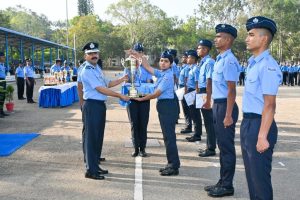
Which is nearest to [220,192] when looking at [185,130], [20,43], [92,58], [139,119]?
[139,119]

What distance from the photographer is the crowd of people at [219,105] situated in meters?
3.29

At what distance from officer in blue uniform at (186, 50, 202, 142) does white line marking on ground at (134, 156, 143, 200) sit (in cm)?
181

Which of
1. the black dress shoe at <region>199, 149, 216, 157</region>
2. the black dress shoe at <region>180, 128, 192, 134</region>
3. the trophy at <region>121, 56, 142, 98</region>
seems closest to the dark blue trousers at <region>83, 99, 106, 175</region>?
the trophy at <region>121, 56, 142, 98</region>

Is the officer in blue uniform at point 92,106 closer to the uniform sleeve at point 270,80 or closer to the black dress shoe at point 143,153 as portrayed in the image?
the black dress shoe at point 143,153

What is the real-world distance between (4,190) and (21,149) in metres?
2.42

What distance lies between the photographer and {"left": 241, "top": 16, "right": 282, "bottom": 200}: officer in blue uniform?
318cm

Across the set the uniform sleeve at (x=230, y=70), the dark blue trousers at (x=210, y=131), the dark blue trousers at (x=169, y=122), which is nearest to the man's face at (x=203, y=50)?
the dark blue trousers at (x=210, y=131)

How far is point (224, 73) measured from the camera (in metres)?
4.80

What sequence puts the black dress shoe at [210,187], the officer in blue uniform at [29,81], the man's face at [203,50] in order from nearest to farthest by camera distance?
1. the black dress shoe at [210,187]
2. the man's face at [203,50]
3. the officer in blue uniform at [29,81]

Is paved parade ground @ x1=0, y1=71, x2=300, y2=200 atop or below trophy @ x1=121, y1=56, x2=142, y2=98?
below

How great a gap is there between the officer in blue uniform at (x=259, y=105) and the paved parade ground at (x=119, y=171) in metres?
1.43

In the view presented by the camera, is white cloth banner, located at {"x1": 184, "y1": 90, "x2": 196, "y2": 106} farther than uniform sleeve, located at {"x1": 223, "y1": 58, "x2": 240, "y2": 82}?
Yes

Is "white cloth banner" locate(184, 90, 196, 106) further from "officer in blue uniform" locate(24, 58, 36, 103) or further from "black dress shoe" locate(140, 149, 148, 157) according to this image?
"officer in blue uniform" locate(24, 58, 36, 103)

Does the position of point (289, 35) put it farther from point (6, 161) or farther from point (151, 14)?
point (6, 161)
